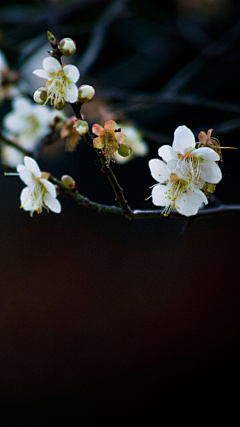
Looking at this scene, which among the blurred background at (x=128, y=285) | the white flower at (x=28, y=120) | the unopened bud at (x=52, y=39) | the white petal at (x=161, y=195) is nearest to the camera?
the unopened bud at (x=52, y=39)

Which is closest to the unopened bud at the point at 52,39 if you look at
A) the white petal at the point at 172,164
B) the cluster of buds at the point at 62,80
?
the cluster of buds at the point at 62,80

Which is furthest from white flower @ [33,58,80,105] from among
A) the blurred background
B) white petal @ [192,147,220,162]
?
the blurred background

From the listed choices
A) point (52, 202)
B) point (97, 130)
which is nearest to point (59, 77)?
point (97, 130)

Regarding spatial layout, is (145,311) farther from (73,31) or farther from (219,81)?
(73,31)

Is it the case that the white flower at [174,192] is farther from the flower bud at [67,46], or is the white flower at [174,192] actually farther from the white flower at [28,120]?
the white flower at [28,120]

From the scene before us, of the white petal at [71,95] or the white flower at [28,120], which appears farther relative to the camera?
the white flower at [28,120]

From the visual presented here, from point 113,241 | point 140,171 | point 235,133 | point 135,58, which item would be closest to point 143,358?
point 113,241

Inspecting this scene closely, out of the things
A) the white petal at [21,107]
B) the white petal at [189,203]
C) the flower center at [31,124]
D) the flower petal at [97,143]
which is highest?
the white petal at [21,107]
